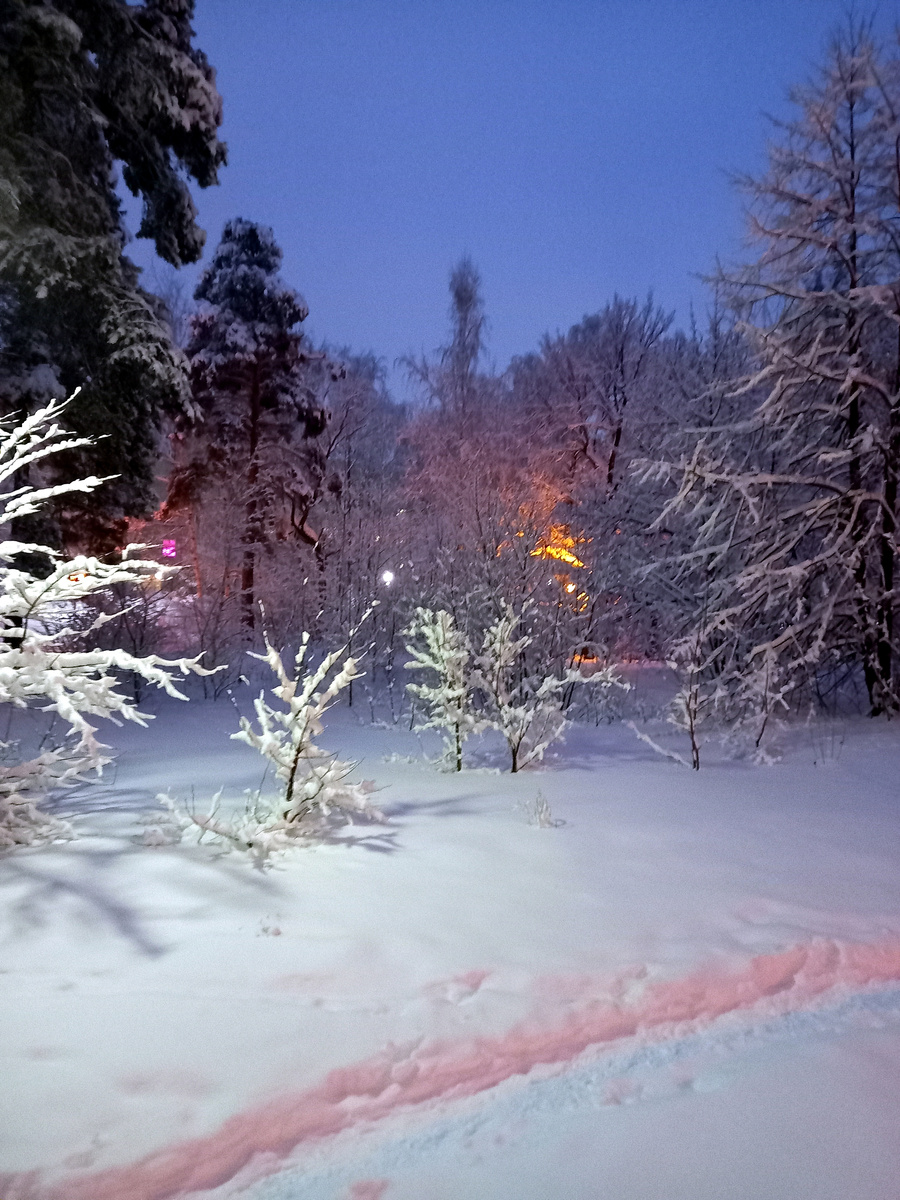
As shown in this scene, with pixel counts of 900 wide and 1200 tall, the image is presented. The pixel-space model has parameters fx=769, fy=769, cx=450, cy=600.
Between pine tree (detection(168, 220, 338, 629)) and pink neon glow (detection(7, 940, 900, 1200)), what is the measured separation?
17955mm

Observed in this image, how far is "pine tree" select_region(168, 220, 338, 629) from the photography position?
20.9 m

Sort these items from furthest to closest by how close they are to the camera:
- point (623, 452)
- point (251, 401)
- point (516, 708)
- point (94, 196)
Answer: point (251, 401) → point (623, 452) → point (94, 196) → point (516, 708)

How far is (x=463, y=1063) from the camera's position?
2.73 m

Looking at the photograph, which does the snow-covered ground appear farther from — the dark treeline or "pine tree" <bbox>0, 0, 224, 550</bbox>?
"pine tree" <bbox>0, 0, 224, 550</bbox>

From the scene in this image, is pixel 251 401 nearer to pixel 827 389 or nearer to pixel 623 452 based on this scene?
pixel 623 452

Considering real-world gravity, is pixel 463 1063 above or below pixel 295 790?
below

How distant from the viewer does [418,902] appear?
13.2 ft

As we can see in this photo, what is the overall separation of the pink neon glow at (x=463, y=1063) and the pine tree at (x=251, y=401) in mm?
17955

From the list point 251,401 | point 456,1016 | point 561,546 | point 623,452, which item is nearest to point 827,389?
point 561,546

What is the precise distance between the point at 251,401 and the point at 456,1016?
20636mm

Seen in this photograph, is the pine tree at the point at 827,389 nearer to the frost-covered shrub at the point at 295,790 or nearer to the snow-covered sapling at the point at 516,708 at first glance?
the snow-covered sapling at the point at 516,708

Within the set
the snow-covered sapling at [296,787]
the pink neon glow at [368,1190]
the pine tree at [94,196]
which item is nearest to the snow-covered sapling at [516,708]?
the snow-covered sapling at [296,787]

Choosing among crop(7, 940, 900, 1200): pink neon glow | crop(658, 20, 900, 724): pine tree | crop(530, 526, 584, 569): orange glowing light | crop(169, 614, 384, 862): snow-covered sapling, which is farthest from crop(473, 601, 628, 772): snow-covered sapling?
crop(530, 526, 584, 569): orange glowing light

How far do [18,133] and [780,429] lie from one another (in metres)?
11.7
